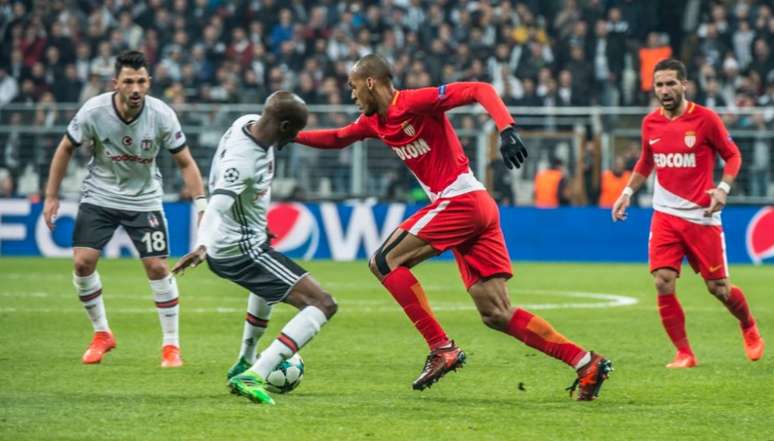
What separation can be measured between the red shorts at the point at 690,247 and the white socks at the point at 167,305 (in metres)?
3.61

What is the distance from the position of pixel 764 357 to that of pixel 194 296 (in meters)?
8.03

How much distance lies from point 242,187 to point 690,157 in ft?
12.9

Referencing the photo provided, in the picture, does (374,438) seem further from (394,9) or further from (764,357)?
(394,9)

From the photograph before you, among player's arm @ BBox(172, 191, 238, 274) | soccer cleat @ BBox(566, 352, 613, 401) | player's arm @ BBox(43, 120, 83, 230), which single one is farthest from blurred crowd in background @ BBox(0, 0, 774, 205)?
player's arm @ BBox(172, 191, 238, 274)

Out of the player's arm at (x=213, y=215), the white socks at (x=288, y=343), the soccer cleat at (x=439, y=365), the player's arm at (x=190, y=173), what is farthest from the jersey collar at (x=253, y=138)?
the player's arm at (x=190, y=173)

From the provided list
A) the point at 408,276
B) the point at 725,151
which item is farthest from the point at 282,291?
the point at 725,151

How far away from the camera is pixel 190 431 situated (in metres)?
7.29

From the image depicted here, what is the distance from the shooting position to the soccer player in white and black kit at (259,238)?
8.37 m

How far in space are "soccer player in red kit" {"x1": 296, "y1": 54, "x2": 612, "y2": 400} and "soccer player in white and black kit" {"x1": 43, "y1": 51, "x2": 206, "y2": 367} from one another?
189 centimetres

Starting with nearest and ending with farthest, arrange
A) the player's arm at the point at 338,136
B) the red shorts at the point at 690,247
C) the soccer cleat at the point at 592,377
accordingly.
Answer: the soccer cleat at the point at 592,377
the player's arm at the point at 338,136
the red shorts at the point at 690,247

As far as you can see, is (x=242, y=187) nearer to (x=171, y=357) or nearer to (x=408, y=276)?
(x=408, y=276)

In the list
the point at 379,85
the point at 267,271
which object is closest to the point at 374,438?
the point at 267,271

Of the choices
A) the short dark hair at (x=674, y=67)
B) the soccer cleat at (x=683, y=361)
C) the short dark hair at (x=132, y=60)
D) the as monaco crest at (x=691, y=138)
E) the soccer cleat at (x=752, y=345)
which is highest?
the short dark hair at (x=132, y=60)

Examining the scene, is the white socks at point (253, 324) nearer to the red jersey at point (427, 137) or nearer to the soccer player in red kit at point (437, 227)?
the soccer player in red kit at point (437, 227)
